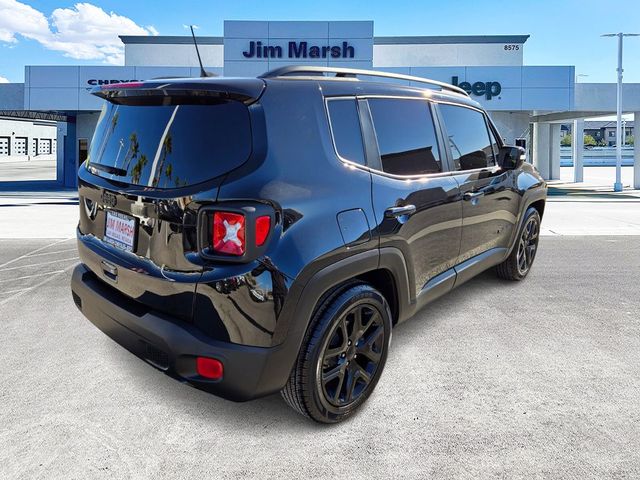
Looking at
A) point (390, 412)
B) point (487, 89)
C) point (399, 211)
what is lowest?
point (390, 412)

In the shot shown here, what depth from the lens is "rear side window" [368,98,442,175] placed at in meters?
3.26

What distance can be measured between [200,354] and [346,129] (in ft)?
4.65

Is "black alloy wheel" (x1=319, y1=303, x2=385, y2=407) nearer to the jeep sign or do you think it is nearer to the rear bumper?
→ the rear bumper

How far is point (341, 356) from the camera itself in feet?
9.58

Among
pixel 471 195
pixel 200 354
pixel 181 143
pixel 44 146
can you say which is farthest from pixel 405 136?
pixel 44 146

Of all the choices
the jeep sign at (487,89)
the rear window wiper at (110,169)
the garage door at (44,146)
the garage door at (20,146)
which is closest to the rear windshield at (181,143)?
the rear window wiper at (110,169)

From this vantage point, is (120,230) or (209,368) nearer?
(209,368)

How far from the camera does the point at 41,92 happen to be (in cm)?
2325

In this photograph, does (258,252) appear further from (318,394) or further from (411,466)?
(411,466)

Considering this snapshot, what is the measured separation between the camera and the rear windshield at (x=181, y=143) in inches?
98.9

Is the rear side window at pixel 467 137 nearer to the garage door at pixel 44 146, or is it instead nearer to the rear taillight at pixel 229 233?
the rear taillight at pixel 229 233

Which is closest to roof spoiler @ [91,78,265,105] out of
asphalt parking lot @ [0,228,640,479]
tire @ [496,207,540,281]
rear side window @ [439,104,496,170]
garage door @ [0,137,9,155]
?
asphalt parking lot @ [0,228,640,479]

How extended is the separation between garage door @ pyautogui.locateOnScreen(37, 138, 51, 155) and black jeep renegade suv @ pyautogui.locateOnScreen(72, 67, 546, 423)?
7853cm

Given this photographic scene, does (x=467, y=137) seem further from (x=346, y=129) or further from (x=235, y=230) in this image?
(x=235, y=230)
